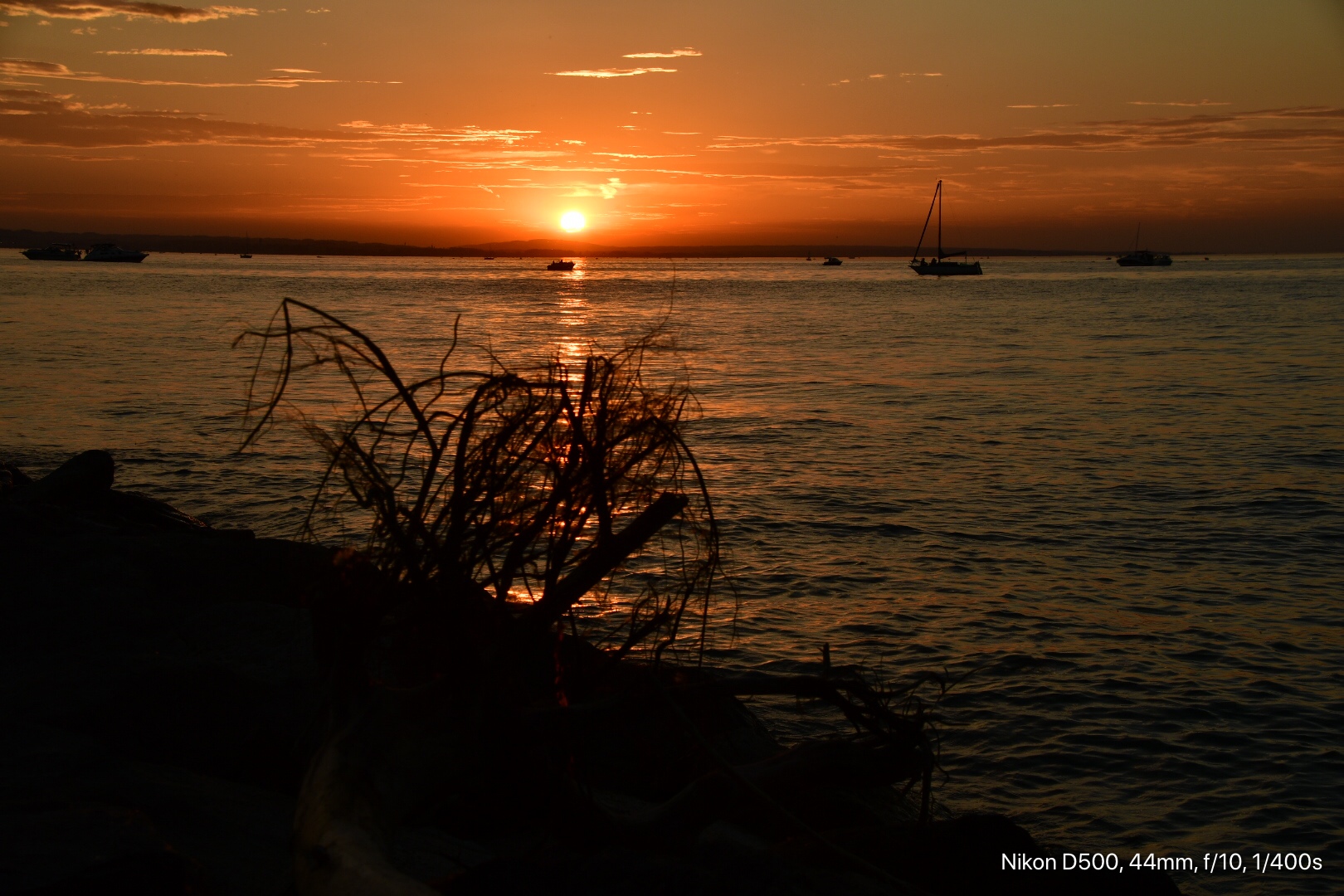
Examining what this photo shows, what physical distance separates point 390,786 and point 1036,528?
11802mm

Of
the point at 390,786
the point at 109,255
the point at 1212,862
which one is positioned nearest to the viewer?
the point at 390,786

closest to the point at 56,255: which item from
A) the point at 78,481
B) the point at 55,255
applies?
the point at 55,255

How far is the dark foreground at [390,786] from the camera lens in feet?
13.0

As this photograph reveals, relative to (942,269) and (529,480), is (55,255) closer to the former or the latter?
(942,269)

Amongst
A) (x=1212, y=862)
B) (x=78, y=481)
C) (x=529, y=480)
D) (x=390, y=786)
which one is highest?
(x=529, y=480)

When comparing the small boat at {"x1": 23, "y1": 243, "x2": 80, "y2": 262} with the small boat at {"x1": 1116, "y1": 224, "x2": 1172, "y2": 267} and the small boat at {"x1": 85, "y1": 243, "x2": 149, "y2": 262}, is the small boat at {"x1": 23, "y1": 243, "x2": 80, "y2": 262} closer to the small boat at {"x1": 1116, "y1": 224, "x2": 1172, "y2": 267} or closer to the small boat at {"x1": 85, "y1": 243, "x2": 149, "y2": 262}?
the small boat at {"x1": 85, "y1": 243, "x2": 149, "y2": 262}

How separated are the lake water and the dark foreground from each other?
2.01 meters

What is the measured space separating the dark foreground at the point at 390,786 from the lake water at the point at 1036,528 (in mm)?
2011

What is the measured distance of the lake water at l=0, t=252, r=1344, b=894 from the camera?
744cm

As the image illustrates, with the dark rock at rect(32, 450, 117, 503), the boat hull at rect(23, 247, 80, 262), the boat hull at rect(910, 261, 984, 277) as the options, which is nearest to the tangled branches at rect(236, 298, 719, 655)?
the dark rock at rect(32, 450, 117, 503)

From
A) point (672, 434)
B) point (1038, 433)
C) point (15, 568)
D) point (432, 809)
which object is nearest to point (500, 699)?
point (432, 809)

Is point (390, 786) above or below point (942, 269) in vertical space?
below

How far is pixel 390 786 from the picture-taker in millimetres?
4312

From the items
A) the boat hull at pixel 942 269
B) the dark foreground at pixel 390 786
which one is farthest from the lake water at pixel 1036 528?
the boat hull at pixel 942 269
